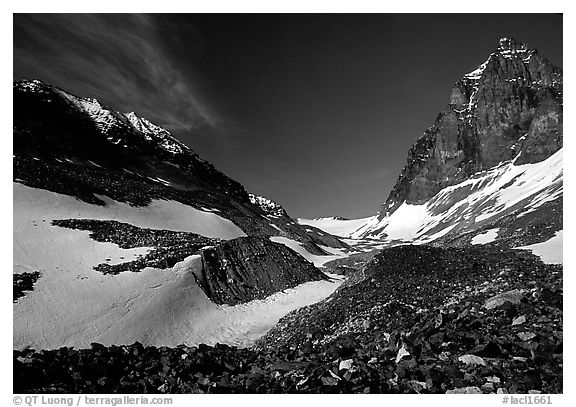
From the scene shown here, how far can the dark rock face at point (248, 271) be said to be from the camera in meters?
32.1

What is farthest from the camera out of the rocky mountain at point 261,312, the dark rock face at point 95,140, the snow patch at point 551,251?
the dark rock face at point 95,140

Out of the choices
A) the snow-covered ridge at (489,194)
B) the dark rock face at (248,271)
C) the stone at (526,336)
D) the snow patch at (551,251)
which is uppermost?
the snow-covered ridge at (489,194)

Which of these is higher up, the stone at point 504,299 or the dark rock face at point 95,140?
the dark rock face at point 95,140

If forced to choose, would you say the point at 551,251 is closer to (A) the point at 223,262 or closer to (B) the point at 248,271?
(B) the point at 248,271

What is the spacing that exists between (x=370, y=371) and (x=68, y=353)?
398 inches

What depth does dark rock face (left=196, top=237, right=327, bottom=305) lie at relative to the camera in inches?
1264

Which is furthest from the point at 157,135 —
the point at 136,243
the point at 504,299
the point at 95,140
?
the point at 504,299

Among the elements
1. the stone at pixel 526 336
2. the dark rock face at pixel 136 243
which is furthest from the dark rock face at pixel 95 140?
the stone at pixel 526 336

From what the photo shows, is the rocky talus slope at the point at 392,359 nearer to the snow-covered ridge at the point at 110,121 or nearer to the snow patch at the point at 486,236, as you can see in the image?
the snow patch at the point at 486,236

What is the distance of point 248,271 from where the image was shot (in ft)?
120

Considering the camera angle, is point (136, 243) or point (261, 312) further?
point (136, 243)

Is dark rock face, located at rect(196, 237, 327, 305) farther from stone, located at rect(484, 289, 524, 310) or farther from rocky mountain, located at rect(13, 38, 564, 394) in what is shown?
stone, located at rect(484, 289, 524, 310)
